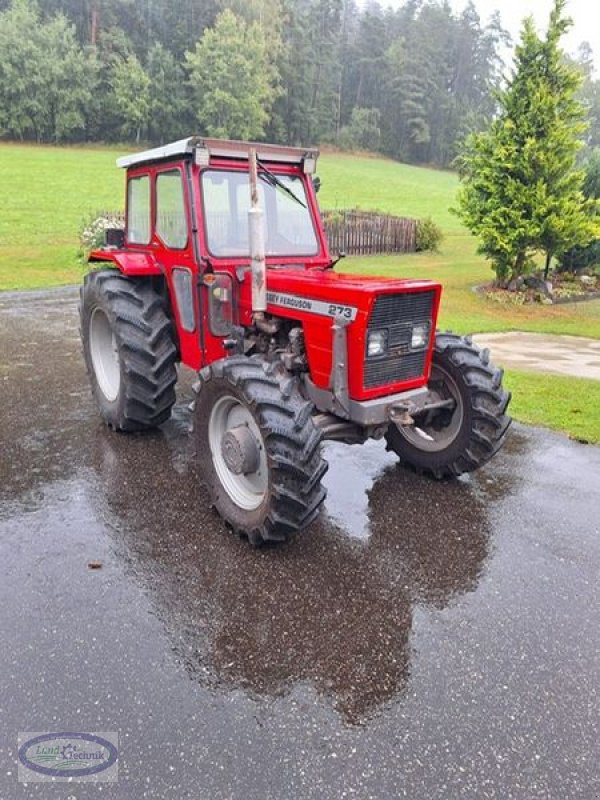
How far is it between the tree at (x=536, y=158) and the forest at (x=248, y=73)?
76.9ft

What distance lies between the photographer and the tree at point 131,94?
49.3m

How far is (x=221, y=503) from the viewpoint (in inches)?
151

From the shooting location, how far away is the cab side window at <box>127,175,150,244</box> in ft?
16.6

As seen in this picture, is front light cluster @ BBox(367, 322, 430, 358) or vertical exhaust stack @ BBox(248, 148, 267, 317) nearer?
vertical exhaust stack @ BBox(248, 148, 267, 317)

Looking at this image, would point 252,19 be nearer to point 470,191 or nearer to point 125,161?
point 470,191

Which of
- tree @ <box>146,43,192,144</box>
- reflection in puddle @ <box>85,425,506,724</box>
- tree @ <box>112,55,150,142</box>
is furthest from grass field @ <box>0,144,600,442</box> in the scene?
tree @ <box>146,43,192,144</box>

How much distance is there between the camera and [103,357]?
5.76 metres

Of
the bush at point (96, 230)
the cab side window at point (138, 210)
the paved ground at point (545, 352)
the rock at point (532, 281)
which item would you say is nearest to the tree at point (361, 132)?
the bush at point (96, 230)

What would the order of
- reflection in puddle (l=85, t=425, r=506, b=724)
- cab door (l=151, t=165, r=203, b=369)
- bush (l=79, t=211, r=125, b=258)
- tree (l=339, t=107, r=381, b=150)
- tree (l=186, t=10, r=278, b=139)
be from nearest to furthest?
reflection in puddle (l=85, t=425, r=506, b=724)
cab door (l=151, t=165, r=203, b=369)
bush (l=79, t=211, r=125, b=258)
tree (l=186, t=10, r=278, b=139)
tree (l=339, t=107, r=381, b=150)

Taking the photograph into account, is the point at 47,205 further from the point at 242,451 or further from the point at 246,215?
the point at 242,451

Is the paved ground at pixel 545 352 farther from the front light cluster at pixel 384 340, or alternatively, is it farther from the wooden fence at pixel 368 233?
the wooden fence at pixel 368 233

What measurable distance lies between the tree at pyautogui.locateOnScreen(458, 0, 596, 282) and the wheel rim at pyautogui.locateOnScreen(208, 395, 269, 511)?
36.1 ft

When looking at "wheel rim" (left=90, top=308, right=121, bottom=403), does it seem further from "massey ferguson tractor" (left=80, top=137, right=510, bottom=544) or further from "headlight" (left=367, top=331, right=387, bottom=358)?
"headlight" (left=367, top=331, right=387, bottom=358)

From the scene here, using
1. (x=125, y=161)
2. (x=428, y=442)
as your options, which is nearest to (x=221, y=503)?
(x=428, y=442)
